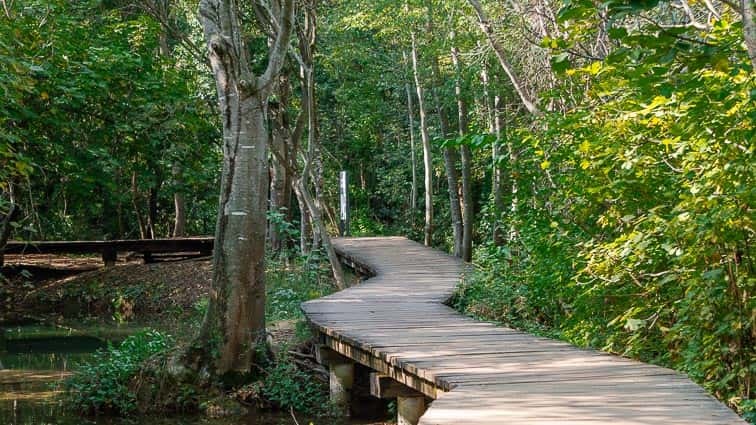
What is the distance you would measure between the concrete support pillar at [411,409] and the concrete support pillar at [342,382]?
1891mm

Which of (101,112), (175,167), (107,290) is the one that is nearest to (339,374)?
(101,112)

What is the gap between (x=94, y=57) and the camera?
660 inches

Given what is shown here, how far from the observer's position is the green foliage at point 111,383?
394 inches

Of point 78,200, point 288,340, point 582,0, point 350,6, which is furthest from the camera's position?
point 78,200

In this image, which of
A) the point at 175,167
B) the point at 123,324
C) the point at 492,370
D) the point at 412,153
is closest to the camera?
the point at 492,370

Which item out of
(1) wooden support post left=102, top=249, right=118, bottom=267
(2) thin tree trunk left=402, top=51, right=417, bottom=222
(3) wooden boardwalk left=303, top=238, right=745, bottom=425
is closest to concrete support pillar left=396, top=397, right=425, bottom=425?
(3) wooden boardwalk left=303, top=238, right=745, bottom=425

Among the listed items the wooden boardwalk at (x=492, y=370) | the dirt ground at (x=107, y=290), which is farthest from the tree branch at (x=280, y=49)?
the dirt ground at (x=107, y=290)

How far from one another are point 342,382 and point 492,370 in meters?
3.32

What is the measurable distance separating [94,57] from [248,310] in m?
8.43

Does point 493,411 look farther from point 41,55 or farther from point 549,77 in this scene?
point 41,55

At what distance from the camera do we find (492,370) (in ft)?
22.7

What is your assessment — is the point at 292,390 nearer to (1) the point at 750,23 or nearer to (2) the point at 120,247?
(1) the point at 750,23

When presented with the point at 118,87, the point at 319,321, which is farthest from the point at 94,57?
the point at 319,321

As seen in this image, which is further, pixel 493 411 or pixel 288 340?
pixel 288 340
